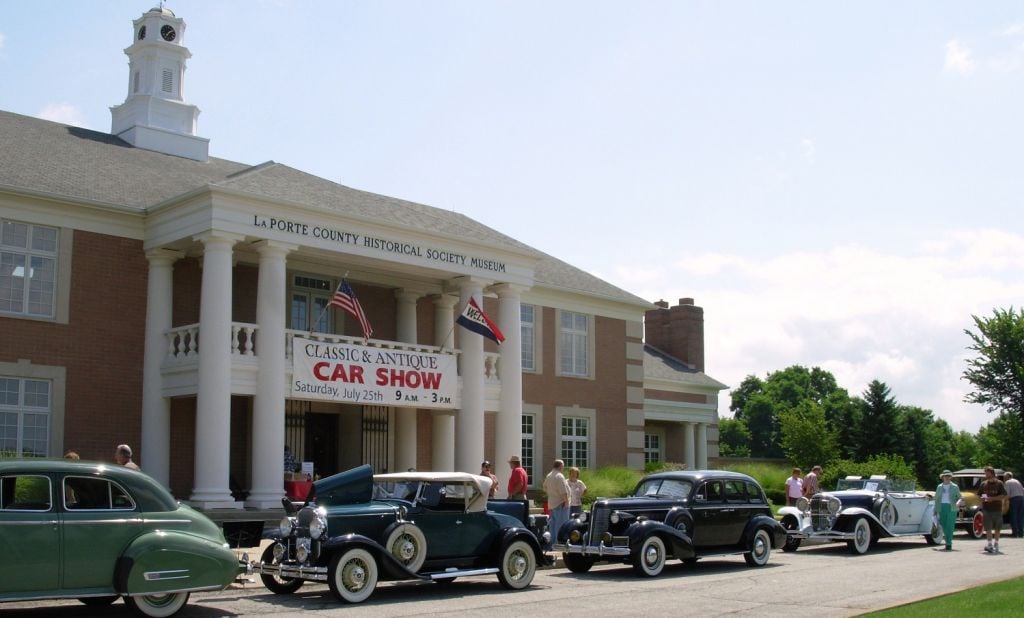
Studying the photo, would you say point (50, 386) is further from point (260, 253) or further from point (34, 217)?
point (260, 253)

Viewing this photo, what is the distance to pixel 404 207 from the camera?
90.8 ft

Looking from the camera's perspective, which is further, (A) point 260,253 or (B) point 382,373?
(B) point 382,373

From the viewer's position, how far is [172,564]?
1144 centimetres

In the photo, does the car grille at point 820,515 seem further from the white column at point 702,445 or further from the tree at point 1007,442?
the tree at point 1007,442

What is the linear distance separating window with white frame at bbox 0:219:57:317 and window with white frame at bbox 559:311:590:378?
15349mm

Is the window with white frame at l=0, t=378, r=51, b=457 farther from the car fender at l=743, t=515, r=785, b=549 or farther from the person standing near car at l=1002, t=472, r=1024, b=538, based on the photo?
the person standing near car at l=1002, t=472, r=1024, b=538

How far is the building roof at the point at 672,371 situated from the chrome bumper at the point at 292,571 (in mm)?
27102

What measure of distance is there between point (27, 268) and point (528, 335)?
47.4 feet

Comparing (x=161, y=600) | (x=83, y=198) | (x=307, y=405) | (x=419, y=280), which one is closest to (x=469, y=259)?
(x=419, y=280)

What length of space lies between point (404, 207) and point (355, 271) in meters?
2.28

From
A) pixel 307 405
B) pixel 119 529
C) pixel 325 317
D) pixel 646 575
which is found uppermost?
pixel 325 317

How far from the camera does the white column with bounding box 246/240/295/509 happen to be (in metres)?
21.2

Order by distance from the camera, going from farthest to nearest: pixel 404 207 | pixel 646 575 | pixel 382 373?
pixel 404 207
pixel 382 373
pixel 646 575

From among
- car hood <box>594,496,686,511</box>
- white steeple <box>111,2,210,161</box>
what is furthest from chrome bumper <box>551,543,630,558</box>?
white steeple <box>111,2,210,161</box>
